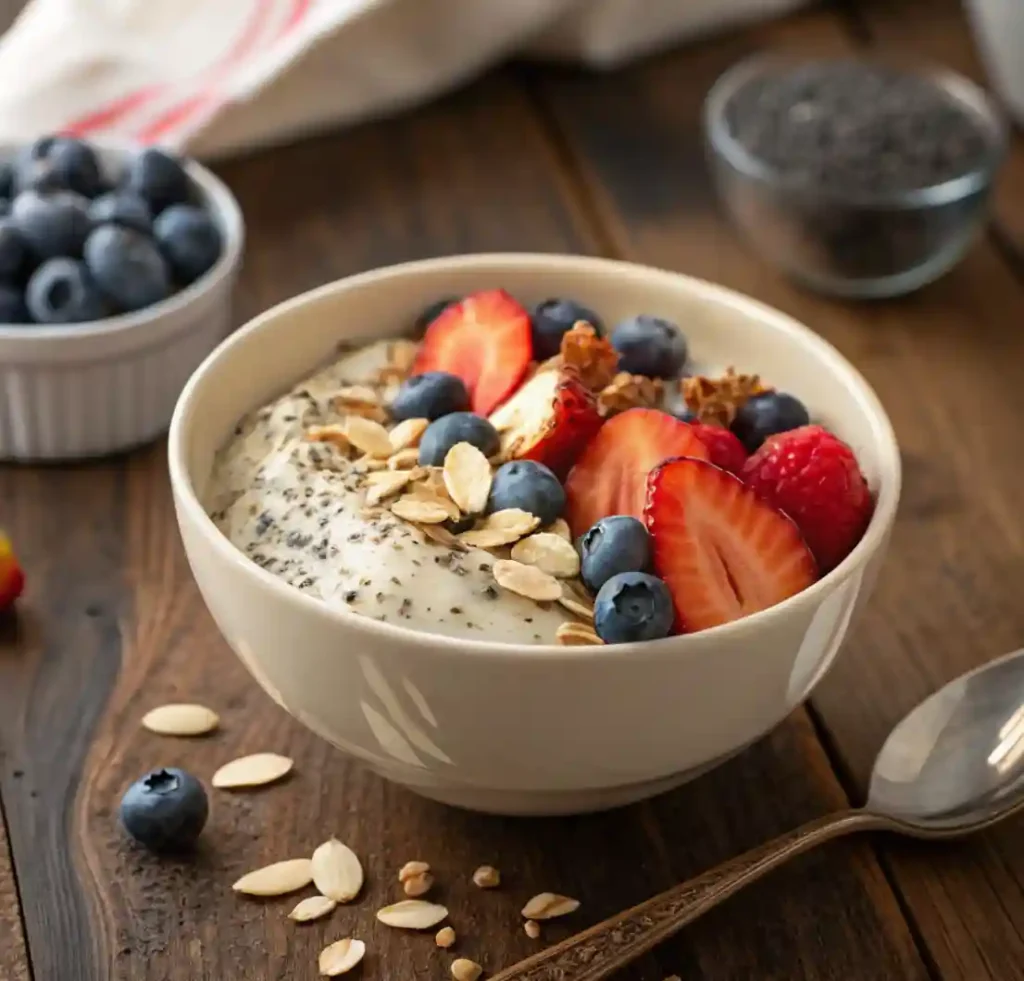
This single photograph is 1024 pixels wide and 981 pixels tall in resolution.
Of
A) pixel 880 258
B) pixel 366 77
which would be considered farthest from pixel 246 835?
pixel 366 77

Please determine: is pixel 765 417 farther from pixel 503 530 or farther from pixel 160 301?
pixel 160 301

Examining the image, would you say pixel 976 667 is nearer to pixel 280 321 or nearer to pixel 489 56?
pixel 280 321

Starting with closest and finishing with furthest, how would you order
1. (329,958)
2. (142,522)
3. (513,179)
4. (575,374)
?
(329,958)
(575,374)
(142,522)
(513,179)

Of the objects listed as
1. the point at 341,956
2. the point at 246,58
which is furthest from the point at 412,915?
the point at 246,58

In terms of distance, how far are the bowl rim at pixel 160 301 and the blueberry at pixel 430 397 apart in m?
0.27

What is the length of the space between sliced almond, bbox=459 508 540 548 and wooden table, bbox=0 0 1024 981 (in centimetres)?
15

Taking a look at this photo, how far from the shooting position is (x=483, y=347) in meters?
0.86

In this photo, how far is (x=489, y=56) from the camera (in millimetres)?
1449

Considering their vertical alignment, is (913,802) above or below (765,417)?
below

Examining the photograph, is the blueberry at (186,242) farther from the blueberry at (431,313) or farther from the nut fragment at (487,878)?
the nut fragment at (487,878)

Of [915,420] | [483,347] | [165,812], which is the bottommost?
[915,420]

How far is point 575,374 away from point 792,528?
153mm

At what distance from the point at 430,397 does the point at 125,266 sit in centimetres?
31

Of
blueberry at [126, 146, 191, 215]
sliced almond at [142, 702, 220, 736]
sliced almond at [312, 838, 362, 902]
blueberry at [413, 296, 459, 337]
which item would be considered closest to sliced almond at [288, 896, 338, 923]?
sliced almond at [312, 838, 362, 902]
